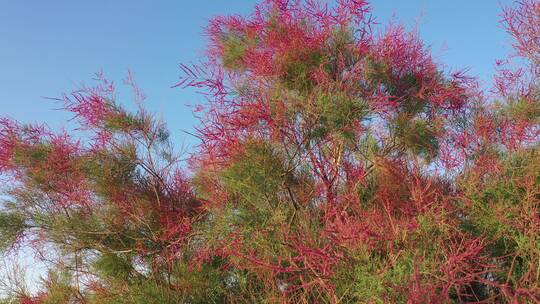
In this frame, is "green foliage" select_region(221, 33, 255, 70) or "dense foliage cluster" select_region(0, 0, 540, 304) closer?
"dense foliage cluster" select_region(0, 0, 540, 304)

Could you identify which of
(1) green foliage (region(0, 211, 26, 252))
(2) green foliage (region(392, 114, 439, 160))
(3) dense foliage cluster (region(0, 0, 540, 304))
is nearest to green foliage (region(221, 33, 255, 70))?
(3) dense foliage cluster (region(0, 0, 540, 304))

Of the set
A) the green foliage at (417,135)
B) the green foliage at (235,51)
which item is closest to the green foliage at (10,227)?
the green foliage at (235,51)

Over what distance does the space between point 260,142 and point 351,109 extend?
861mm

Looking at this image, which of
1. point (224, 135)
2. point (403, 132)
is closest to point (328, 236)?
point (224, 135)

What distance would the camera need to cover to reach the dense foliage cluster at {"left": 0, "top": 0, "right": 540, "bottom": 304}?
466 centimetres

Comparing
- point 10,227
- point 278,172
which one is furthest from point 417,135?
point 10,227

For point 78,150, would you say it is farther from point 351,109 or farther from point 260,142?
point 351,109

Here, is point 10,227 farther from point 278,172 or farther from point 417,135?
point 417,135

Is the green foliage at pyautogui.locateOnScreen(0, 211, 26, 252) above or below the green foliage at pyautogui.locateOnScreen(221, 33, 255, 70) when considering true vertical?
below

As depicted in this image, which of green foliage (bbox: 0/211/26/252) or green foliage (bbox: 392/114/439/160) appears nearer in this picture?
green foliage (bbox: 392/114/439/160)

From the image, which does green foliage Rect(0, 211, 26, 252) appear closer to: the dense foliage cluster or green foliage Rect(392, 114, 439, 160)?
the dense foliage cluster

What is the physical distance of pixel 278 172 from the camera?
4.93 m

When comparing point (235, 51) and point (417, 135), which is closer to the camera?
point (417, 135)

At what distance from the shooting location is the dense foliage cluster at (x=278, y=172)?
183 inches
